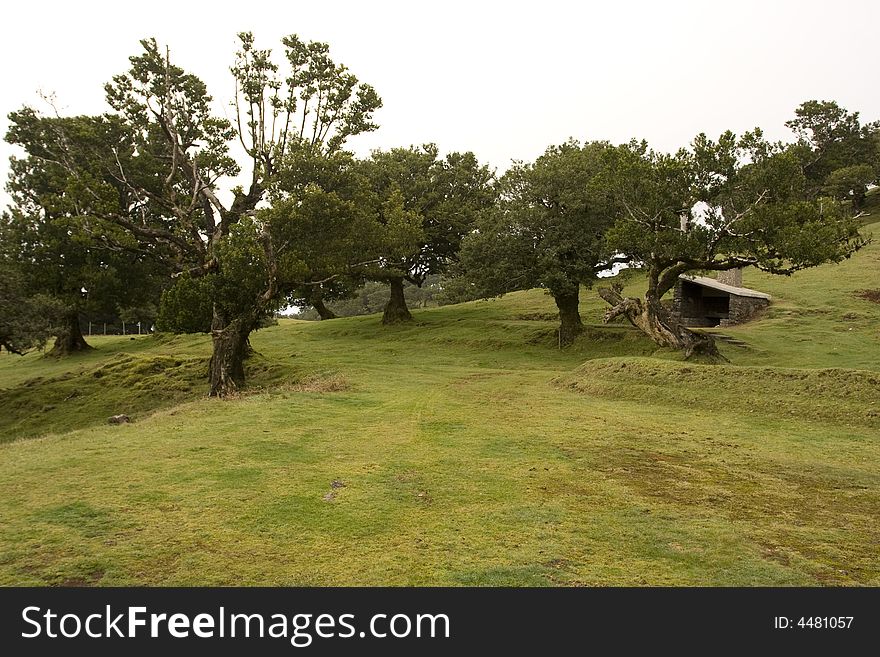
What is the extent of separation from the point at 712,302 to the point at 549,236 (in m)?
16.8

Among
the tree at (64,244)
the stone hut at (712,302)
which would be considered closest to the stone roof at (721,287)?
the stone hut at (712,302)

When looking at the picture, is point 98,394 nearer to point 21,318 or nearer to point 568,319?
point 21,318

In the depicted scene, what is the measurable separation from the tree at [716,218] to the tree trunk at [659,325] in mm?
49

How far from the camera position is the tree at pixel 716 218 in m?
25.9

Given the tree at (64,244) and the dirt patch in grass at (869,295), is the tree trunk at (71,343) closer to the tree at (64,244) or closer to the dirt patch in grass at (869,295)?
the tree at (64,244)

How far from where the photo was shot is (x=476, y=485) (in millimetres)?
10281

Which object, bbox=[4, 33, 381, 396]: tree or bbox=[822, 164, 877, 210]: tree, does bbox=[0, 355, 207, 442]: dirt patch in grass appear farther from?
bbox=[822, 164, 877, 210]: tree

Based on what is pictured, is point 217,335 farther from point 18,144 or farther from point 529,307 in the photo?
point 529,307

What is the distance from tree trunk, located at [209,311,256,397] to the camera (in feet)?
78.4


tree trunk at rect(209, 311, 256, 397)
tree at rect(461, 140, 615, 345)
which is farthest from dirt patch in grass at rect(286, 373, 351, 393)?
tree at rect(461, 140, 615, 345)

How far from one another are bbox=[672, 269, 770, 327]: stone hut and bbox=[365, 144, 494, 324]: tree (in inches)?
596

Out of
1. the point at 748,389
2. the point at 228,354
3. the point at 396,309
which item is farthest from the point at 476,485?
the point at 396,309
